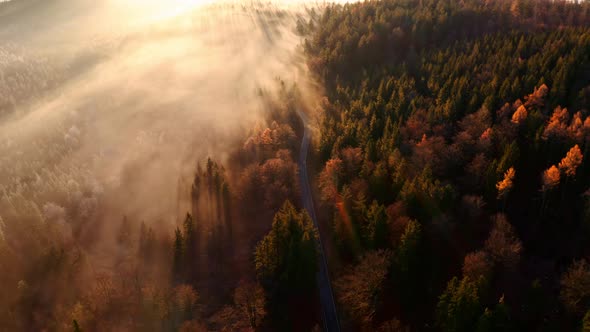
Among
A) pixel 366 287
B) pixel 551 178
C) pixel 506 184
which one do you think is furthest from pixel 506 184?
pixel 366 287

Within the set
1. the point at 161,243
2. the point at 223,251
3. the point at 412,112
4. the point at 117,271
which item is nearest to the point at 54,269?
the point at 117,271

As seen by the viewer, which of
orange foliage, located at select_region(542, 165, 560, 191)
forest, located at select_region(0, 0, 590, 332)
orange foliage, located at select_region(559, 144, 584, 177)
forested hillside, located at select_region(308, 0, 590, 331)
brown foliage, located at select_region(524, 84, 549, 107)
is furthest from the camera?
brown foliage, located at select_region(524, 84, 549, 107)

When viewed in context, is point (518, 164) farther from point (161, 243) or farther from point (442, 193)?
point (161, 243)

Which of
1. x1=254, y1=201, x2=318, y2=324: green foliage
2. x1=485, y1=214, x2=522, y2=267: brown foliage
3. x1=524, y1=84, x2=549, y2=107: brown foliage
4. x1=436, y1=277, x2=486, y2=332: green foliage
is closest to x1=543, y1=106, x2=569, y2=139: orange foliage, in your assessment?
x1=524, y1=84, x2=549, y2=107: brown foliage

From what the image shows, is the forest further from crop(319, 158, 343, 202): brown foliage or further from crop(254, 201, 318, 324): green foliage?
crop(319, 158, 343, 202): brown foliage

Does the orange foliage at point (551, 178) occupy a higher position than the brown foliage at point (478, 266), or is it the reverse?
the orange foliage at point (551, 178)

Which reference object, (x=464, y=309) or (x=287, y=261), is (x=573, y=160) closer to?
(x=464, y=309)

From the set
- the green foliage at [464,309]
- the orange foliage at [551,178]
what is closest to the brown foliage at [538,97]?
the orange foliage at [551,178]

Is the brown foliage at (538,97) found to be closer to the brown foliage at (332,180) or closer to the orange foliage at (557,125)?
the orange foliage at (557,125)
